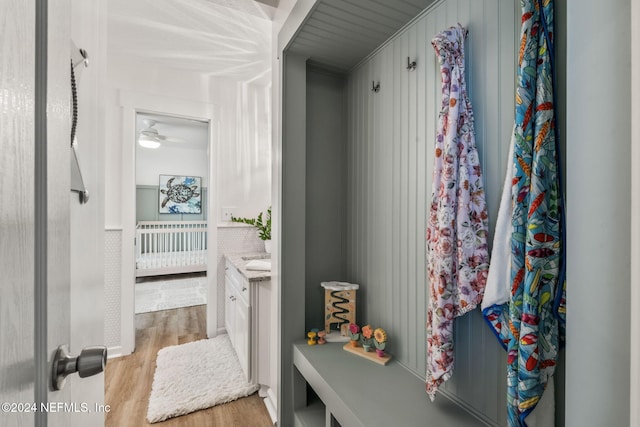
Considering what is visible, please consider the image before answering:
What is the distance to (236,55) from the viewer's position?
280 centimetres

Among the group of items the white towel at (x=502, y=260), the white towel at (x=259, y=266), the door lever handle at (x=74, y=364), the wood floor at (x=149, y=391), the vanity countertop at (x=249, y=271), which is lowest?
the wood floor at (x=149, y=391)

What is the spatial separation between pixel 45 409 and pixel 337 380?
1.04 meters

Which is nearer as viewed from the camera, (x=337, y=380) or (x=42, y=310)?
(x=42, y=310)

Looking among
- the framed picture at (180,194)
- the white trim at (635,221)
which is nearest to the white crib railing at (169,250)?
the framed picture at (180,194)

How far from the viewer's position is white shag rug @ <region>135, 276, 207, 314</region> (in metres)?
4.00

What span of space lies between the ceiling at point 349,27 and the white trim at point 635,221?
1127 millimetres

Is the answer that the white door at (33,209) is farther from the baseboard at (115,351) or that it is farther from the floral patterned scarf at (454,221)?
the baseboard at (115,351)

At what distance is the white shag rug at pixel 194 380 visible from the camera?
1.98 m

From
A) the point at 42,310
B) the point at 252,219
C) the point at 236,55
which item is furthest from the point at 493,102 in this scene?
the point at 252,219

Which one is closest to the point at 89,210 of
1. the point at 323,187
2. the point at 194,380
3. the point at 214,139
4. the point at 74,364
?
the point at 74,364

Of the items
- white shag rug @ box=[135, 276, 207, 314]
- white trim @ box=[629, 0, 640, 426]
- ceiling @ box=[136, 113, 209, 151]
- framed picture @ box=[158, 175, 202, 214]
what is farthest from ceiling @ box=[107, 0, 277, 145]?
framed picture @ box=[158, 175, 202, 214]

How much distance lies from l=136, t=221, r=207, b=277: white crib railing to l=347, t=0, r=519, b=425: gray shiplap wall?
13.8 ft

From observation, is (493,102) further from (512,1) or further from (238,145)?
(238,145)

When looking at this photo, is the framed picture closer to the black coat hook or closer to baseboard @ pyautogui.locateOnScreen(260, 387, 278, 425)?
baseboard @ pyautogui.locateOnScreen(260, 387, 278, 425)
